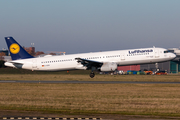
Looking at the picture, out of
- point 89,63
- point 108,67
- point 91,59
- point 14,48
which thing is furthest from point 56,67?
point 108,67

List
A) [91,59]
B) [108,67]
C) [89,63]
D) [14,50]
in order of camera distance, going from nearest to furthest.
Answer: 1. [108,67]
2. [89,63]
3. [91,59]
4. [14,50]

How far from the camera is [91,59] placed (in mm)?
44750

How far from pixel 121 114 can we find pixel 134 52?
29.7 metres

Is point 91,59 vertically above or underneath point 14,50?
underneath

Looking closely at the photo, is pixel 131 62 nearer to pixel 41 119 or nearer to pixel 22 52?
pixel 22 52

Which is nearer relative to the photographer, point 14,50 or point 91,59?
point 91,59

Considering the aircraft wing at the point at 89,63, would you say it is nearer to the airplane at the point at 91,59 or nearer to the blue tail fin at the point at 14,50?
the airplane at the point at 91,59

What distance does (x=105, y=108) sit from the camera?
16562 mm

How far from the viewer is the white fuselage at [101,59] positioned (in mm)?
43312

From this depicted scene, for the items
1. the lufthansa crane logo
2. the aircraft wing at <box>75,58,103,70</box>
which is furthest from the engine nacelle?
the lufthansa crane logo

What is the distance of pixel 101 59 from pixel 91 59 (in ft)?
5.81

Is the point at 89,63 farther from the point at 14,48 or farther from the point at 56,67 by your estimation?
the point at 14,48

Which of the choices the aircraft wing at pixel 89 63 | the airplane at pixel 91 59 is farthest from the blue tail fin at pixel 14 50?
the aircraft wing at pixel 89 63

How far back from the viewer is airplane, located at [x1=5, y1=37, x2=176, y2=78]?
4325cm
